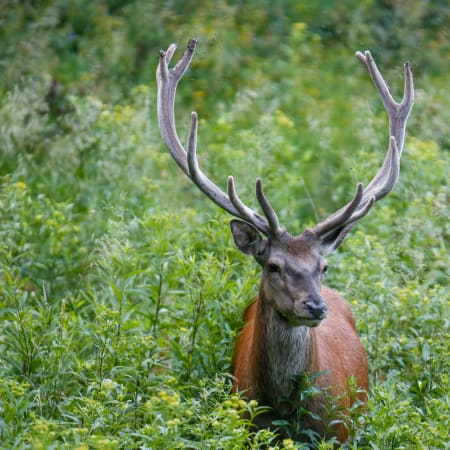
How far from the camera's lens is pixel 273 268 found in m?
6.31

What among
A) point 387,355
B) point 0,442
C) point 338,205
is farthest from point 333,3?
point 0,442

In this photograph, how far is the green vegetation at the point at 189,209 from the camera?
5.95 m

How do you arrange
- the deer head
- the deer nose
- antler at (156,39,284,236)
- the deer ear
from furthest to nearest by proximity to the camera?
the deer ear
antler at (156,39,284,236)
the deer head
the deer nose

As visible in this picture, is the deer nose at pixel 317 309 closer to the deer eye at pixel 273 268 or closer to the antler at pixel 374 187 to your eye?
the deer eye at pixel 273 268

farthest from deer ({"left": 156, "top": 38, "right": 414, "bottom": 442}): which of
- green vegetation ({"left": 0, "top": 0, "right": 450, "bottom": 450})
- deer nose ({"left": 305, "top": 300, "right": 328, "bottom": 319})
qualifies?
green vegetation ({"left": 0, "top": 0, "right": 450, "bottom": 450})

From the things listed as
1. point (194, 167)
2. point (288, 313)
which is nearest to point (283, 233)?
point (288, 313)

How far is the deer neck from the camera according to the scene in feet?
20.5

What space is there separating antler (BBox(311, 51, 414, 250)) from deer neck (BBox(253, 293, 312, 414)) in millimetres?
567

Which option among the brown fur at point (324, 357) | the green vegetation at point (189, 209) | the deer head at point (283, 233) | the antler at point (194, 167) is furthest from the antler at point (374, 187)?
the green vegetation at point (189, 209)

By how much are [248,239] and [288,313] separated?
62cm

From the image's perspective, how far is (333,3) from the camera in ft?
45.2

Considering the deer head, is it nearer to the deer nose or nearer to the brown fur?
the deer nose

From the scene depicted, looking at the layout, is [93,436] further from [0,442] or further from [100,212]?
[100,212]

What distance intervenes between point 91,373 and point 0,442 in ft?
2.90
